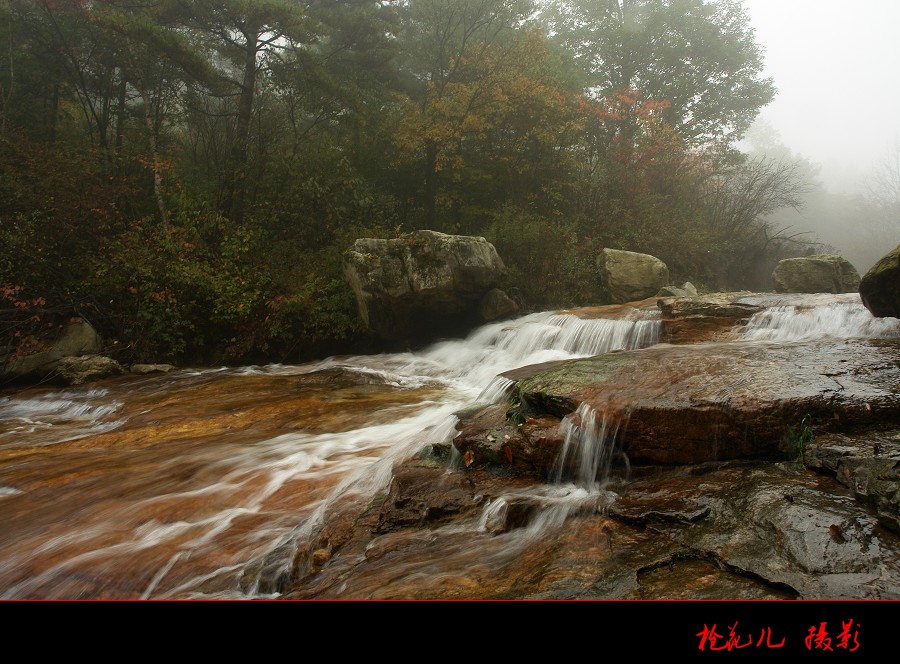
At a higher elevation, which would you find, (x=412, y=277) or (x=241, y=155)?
(x=241, y=155)

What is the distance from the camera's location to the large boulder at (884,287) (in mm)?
4938

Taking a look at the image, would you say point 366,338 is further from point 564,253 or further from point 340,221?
point 564,253

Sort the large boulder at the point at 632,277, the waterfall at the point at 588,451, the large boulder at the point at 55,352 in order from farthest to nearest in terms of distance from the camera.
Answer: the large boulder at the point at 632,277 < the large boulder at the point at 55,352 < the waterfall at the point at 588,451

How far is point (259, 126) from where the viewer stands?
13.6 m

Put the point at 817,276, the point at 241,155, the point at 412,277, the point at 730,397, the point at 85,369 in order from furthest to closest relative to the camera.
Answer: the point at 241,155 → the point at 817,276 → the point at 412,277 → the point at 85,369 → the point at 730,397

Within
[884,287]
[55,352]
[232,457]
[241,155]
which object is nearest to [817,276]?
[884,287]

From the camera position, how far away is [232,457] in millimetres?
5055

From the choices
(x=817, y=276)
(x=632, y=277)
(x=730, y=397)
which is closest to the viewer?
(x=730, y=397)

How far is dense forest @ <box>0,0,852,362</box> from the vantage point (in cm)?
1004

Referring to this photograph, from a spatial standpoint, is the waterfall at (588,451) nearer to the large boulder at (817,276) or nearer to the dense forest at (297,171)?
the dense forest at (297,171)

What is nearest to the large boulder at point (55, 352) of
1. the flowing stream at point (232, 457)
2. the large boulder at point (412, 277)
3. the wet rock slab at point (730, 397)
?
Result: the flowing stream at point (232, 457)

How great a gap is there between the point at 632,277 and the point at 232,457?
10.3 m

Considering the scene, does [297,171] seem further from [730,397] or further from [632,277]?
[730,397]

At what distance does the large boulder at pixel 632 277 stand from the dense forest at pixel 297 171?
0.65 m
